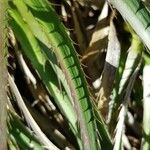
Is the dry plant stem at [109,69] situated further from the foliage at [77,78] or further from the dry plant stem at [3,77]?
the dry plant stem at [3,77]

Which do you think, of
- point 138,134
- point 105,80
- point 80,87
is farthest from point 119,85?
point 80,87

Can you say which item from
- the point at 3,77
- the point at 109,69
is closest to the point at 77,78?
the point at 3,77

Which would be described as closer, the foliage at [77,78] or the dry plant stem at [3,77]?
the dry plant stem at [3,77]

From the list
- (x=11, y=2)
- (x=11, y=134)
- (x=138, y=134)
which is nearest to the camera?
(x=11, y=2)

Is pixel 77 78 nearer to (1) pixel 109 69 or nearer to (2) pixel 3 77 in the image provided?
(2) pixel 3 77

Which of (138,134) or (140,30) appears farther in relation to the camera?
(138,134)

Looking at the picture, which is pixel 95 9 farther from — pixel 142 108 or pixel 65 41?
pixel 65 41

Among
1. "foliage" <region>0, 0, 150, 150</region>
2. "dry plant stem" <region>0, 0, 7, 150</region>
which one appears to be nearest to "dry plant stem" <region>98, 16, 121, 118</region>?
"foliage" <region>0, 0, 150, 150</region>

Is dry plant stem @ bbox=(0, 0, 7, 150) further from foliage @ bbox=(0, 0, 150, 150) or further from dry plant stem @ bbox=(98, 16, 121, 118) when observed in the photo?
dry plant stem @ bbox=(98, 16, 121, 118)

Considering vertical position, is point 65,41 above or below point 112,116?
above

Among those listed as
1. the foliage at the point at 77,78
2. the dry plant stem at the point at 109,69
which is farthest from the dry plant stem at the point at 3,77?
the dry plant stem at the point at 109,69

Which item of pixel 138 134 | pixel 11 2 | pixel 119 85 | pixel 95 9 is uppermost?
pixel 11 2
